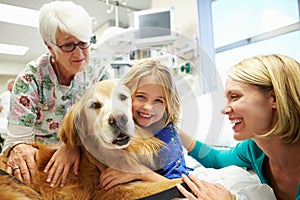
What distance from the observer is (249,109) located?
69 cm

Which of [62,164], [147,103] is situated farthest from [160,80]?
[62,164]

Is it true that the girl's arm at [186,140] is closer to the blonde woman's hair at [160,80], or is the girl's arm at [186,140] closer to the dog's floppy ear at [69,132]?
the blonde woman's hair at [160,80]

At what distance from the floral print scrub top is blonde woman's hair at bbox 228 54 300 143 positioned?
0.36m

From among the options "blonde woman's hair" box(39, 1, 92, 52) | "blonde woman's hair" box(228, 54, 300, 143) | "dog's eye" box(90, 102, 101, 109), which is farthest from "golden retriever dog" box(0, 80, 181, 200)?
"blonde woman's hair" box(228, 54, 300, 143)

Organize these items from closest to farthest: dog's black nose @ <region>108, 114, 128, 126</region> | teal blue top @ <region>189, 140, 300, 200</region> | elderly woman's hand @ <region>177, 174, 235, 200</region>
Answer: dog's black nose @ <region>108, 114, 128, 126</region>
elderly woman's hand @ <region>177, 174, 235, 200</region>
teal blue top @ <region>189, 140, 300, 200</region>

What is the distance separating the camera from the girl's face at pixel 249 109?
693 mm

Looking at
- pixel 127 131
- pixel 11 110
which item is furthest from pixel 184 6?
pixel 11 110

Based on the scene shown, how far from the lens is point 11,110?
0.60 m

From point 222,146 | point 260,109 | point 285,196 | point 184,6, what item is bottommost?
point 285,196

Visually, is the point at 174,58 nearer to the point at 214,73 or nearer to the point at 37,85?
the point at 214,73

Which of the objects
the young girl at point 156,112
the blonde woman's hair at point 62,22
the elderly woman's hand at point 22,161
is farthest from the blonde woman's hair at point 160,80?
the elderly woman's hand at point 22,161

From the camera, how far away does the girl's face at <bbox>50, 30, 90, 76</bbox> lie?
1.87 feet

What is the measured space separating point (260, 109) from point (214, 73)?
0.16 m

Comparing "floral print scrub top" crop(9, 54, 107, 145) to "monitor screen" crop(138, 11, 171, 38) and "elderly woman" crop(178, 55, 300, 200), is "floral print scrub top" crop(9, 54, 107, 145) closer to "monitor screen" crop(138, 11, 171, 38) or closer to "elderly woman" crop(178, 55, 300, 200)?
"monitor screen" crop(138, 11, 171, 38)
